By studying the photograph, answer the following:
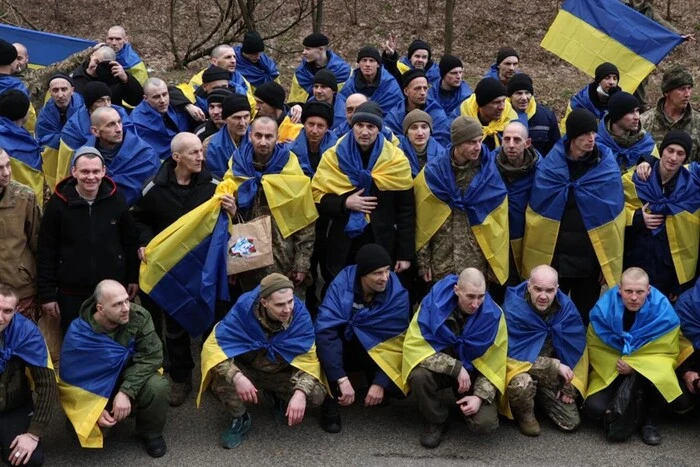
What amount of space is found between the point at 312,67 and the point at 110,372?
5.26m

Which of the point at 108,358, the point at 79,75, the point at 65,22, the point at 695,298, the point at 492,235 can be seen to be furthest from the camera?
the point at 65,22

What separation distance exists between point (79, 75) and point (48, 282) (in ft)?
11.9

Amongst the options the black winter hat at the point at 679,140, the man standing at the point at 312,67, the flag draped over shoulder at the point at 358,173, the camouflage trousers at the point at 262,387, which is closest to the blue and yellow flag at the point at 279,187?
the flag draped over shoulder at the point at 358,173

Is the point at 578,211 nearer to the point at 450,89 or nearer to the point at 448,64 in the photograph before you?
the point at 450,89

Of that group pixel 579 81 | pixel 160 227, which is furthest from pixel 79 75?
pixel 579 81

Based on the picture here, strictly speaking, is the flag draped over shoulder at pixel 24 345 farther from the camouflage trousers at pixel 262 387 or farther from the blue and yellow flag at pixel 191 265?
the camouflage trousers at pixel 262 387

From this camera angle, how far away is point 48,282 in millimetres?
6367

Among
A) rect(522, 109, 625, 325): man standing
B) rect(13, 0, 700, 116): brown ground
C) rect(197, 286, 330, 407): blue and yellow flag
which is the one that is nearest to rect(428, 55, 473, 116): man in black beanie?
rect(522, 109, 625, 325): man standing

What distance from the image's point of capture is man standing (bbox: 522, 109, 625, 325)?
675 cm

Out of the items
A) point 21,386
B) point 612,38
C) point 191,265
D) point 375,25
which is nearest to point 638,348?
Result: point 191,265

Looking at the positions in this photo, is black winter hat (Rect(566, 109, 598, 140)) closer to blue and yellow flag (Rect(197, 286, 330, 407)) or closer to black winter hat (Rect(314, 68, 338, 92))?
blue and yellow flag (Rect(197, 286, 330, 407))

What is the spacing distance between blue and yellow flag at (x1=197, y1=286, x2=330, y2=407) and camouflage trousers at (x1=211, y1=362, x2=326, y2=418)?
3.3 inches

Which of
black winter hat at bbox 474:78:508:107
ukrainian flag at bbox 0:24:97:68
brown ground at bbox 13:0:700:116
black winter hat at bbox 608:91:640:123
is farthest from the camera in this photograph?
brown ground at bbox 13:0:700:116

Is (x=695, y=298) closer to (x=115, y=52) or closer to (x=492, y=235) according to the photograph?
(x=492, y=235)
